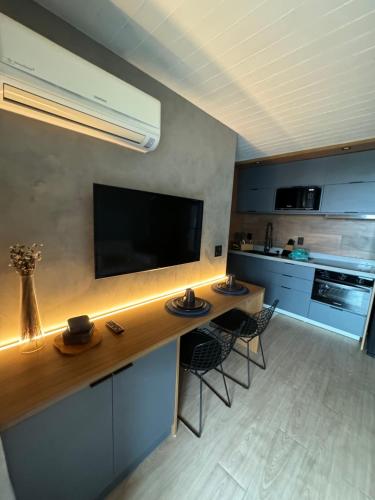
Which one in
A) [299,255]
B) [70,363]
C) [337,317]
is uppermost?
[299,255]

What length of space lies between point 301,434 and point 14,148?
2.50 m

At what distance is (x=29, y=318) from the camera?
3.18 feet

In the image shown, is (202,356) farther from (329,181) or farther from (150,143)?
(329,181)

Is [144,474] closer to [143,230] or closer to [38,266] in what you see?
[38,266]

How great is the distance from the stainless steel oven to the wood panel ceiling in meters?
1.78

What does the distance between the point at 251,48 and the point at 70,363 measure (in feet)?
6.43

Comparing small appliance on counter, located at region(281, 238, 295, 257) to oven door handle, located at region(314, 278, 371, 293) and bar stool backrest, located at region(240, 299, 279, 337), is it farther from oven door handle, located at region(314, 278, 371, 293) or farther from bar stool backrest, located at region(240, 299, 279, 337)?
bar stool backrest, located at region(240, 299, 279, 337)

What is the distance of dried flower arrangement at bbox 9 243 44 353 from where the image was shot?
3.05ft

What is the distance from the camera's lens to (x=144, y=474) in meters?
1.18

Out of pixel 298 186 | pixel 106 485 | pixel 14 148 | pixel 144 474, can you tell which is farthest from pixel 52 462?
pixel 298 186

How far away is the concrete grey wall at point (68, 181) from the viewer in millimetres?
1009

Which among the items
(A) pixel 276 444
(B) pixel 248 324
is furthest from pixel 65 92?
(A) pixel 276 444

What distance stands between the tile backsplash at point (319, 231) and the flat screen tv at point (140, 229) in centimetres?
228

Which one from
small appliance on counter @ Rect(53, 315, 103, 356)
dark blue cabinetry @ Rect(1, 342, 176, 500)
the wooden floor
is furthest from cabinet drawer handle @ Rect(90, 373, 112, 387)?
the wooden floor
